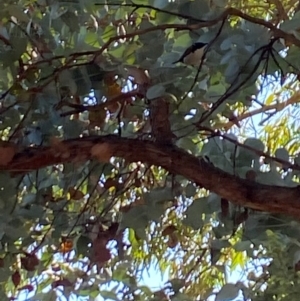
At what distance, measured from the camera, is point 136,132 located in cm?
94

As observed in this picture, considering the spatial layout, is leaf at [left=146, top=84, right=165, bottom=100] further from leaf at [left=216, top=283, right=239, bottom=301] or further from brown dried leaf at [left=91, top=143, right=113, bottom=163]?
leaf at [left=216, top=283, right=239, bottom=301]

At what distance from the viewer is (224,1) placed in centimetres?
77

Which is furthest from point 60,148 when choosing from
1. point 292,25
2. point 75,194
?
point 292,25

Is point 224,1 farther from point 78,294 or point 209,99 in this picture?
point 78,294

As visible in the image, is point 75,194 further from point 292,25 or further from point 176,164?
point 292,25

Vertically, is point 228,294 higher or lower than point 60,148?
lower

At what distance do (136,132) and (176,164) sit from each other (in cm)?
17

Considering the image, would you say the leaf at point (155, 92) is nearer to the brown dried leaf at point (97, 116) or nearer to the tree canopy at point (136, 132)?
the tree canopy at point (136, 132)

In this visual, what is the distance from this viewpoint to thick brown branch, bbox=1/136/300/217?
0.76 m

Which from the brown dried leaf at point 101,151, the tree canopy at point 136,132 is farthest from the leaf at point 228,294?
the brown dried leaf at point 101,151

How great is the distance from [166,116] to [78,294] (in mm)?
275

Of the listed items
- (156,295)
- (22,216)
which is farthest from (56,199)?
(156,295)

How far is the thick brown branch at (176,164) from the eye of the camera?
76 centimetres

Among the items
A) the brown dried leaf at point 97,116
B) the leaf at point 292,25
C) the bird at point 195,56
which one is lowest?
the leaf at point 292,25
